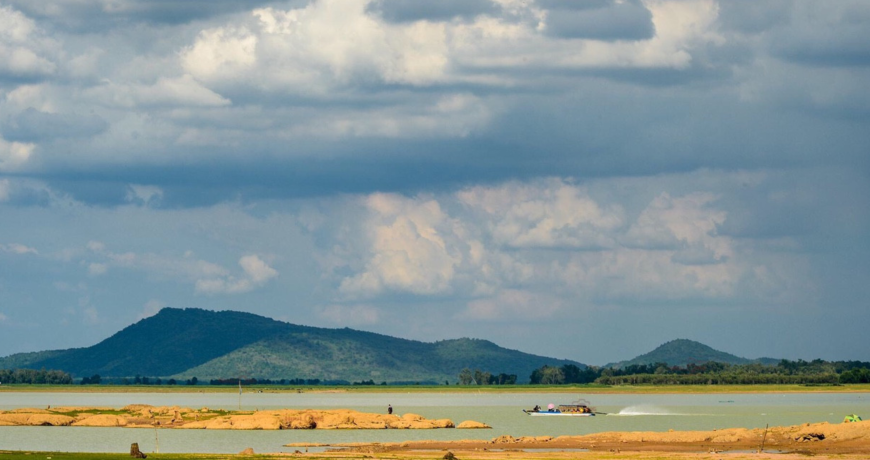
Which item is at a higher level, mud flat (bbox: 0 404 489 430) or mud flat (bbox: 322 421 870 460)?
mud flat (bbox: 0 404 489 430)

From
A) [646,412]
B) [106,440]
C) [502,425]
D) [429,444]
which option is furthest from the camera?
[646,412]

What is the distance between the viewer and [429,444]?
99312 mm

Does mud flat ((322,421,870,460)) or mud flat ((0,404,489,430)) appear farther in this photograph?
mud flat ((0,404,489,430))

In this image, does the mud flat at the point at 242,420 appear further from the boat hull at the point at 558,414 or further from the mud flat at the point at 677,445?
the boat hull at the point at 558,414

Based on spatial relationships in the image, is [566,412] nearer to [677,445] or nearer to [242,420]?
[242,420]

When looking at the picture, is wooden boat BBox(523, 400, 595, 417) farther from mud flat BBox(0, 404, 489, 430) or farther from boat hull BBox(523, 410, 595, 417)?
mud flat BBox(0, 404, 489, 430)

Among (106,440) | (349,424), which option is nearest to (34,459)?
(106,440)

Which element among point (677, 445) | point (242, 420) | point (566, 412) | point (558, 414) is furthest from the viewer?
point (558, 414)

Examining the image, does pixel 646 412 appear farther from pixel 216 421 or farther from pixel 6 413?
pixel 6 413

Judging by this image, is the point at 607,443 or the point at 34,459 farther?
the point at 607,443

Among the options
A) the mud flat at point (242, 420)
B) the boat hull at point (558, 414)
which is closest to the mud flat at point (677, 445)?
the mud flat at point (242, 420)

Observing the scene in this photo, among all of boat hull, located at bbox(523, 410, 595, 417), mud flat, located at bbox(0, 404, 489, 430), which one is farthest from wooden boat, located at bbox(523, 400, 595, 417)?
mud flat, located at bbox(0, 404, 489, 430)

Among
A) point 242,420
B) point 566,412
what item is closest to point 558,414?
point 566,412

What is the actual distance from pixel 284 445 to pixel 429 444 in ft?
41.1
